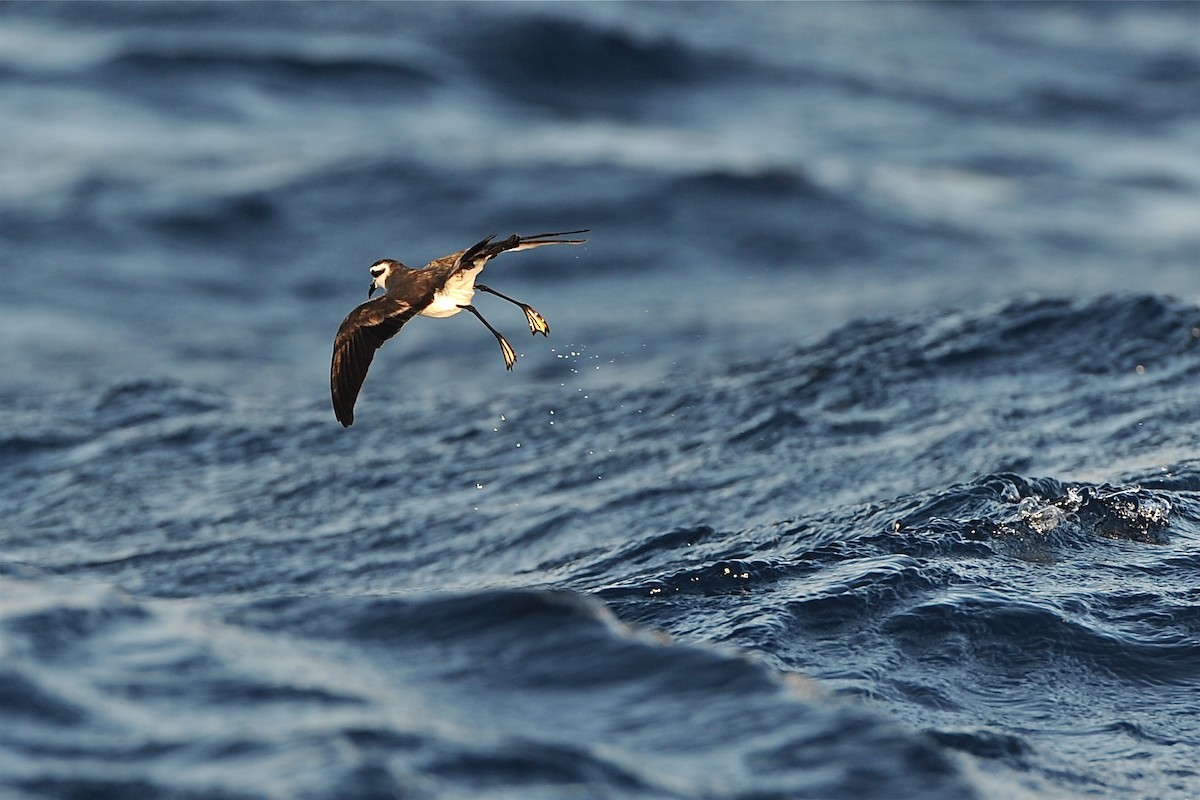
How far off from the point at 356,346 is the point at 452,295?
0.45 m

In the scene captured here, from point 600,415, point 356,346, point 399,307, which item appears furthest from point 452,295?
point 600,415

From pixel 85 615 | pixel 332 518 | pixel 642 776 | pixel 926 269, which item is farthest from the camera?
pixel 926 269

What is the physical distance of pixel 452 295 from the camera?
5.77 m

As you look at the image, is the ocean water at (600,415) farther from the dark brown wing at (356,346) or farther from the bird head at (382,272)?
the bird head at (382,272)

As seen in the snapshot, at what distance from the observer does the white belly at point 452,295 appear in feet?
18.8

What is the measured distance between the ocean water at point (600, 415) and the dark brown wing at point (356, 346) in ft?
3.38

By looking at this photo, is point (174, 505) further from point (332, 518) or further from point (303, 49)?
point (303, 49)

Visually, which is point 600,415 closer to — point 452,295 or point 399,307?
point 452,295

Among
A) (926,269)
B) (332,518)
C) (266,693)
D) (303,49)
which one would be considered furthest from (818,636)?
(303,49)

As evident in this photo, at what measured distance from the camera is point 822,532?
7.05 m

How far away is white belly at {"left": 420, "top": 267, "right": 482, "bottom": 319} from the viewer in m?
5.72

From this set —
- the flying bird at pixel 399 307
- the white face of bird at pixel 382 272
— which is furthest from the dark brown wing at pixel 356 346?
the white face of bird at pixel 382 272

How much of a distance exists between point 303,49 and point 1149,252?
390 inches

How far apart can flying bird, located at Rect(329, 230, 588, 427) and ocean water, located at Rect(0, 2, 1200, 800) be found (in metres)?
1.10
